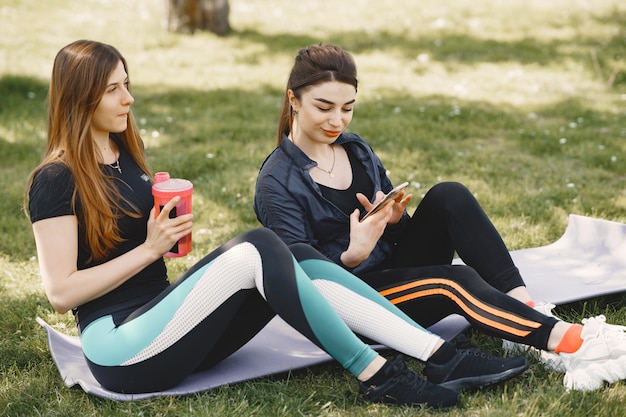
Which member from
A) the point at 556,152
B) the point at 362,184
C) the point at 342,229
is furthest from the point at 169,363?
the point at 556,152

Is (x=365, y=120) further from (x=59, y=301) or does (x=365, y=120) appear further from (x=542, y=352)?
(x=59, y=301)

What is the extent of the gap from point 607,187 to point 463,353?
9.24 feet

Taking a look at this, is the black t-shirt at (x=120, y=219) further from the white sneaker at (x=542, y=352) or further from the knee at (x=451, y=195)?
the white sneaker at (x=542, y=352)

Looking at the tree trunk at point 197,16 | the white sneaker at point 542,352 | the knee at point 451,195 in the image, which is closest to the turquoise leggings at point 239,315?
the white sneaker at point 542,352

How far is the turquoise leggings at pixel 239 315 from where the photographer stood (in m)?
2.64

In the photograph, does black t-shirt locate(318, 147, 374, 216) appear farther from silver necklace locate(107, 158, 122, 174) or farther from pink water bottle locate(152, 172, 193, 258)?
silver necklace locate(107, 158, 122, 174)

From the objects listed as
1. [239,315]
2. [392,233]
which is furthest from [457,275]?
[239,315]

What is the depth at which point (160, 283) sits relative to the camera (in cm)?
308

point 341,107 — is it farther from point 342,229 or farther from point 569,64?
point 569,64

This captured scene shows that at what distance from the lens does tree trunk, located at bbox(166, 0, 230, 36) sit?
930 cm

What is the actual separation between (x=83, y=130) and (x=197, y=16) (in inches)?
270

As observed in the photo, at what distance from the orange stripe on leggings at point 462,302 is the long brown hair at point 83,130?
1089mm

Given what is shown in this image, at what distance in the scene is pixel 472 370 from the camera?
2.81 metres

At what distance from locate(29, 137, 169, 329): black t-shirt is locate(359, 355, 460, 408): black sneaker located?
927 mm
